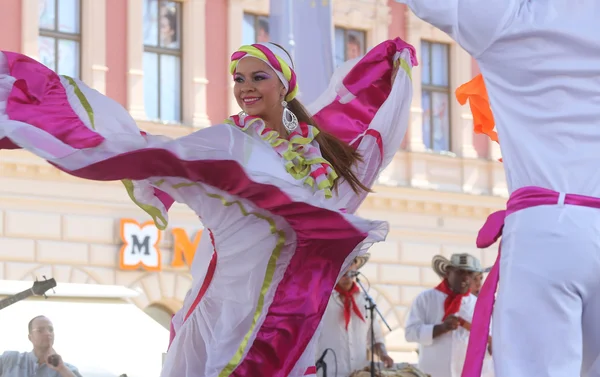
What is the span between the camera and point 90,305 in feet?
29.4

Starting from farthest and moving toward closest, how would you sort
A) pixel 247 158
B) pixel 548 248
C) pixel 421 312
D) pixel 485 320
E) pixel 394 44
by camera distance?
pixel 421 312
pixel 394 44
pixel 247 158
pixel 485 320
pixel 548 248

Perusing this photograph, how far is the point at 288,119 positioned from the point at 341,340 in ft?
17.0

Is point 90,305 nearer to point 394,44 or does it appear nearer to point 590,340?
point 394,44

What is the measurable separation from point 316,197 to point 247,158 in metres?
0.30

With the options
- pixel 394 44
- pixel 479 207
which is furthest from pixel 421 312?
pixel 479 207

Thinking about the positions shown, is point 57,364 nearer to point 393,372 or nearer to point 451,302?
point 393,372

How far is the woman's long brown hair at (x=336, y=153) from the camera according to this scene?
4.98 metres

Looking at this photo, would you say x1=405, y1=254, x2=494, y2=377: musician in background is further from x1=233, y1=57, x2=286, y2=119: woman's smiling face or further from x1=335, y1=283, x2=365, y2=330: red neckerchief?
x1=233, y1=57, x2=286, y2=119: woman's smiling face

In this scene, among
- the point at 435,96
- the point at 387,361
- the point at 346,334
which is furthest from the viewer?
the point at 435,96

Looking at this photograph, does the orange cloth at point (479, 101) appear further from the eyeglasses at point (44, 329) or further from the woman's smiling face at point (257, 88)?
the eyeglasses at point (44, 329)

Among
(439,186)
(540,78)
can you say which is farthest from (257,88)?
(439,186)

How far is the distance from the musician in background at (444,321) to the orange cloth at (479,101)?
4.30m

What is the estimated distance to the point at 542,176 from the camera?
376 cm

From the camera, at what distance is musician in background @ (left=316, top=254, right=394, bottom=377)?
978cm
